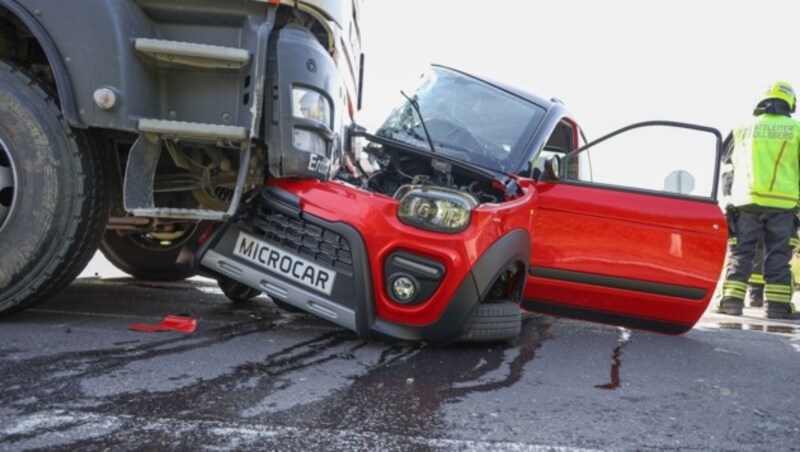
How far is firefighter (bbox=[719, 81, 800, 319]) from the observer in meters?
5.78

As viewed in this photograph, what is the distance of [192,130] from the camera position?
2.92 metres

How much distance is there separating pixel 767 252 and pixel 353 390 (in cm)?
496

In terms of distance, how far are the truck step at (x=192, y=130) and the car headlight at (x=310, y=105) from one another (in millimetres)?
263

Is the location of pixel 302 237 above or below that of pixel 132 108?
below

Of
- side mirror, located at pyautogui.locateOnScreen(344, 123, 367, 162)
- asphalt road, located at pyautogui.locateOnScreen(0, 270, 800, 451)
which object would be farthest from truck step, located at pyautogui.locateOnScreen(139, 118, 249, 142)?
side mirror, located at pyautogui.locateOnScreen(344, 123, 367, 162)

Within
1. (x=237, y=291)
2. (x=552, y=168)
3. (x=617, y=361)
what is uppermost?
(x=552, y=168)

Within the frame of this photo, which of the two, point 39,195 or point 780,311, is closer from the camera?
point 39,195

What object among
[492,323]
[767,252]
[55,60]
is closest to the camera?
[55,60]

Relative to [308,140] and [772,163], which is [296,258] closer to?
[308,140]

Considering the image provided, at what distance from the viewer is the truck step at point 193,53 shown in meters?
2.89

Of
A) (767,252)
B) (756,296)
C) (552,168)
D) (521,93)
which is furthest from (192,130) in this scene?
(756,296)

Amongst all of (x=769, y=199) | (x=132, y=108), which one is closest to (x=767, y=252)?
(x=769, y=199)

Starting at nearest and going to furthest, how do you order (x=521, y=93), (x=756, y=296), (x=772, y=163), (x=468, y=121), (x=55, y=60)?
1. (x=55, y=60)
2. (x=468, y=121)
3. (x=521, y=93)
4. (x=772, y=163)
5. (x=756, y=296)

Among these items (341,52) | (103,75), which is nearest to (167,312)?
(103,75)
